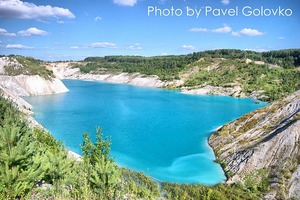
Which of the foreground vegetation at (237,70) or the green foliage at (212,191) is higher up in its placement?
the foreground vegetation at (237,70)

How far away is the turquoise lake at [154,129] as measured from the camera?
118 feet

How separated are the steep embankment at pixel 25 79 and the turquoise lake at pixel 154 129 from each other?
347 inches

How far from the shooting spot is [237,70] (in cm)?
13112

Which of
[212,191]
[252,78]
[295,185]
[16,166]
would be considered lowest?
[295,185]

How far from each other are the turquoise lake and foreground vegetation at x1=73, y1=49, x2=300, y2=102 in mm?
19045

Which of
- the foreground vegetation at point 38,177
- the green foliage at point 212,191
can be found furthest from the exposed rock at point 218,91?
the foreground vegetation at point 38,177

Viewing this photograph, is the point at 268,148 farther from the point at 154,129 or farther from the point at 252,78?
the point at 252,78

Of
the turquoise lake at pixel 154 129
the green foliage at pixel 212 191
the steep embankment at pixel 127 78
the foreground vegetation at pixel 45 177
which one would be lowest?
the turquoise lake at pixel 154 129

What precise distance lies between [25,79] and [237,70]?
A: 78250 millimetres

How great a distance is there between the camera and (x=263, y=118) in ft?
143

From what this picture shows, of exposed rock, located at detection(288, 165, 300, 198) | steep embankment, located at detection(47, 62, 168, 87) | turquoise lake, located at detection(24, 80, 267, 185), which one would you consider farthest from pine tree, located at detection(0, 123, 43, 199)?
steep embankment, located at detection(47, 62, 168, 87)

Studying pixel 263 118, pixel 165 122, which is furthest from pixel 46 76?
pixel 263 118

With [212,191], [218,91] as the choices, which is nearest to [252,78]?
[218,91]

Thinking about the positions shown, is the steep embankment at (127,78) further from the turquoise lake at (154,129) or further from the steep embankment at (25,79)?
the turquoise lake at (154,129)
